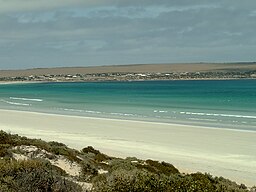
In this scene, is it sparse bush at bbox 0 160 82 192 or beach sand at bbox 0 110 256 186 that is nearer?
sparse bush at bbox 0 160 82 192

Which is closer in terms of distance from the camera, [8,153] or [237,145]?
[8,153]

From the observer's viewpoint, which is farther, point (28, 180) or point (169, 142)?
point (169, 142)

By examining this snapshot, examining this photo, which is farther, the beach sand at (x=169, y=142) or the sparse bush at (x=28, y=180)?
the beach sand at (x=169, y=142)

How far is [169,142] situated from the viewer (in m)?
25.6

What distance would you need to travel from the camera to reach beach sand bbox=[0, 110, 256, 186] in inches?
738

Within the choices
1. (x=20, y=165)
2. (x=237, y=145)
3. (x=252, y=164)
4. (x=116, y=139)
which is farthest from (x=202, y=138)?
(x=20, y=165)

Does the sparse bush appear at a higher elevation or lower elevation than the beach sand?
higher

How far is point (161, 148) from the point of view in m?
23.3

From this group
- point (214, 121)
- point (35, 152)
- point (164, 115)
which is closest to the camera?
point (35, 152)

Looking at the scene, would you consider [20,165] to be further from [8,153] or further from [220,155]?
[220,155]

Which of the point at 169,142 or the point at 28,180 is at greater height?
the point at 28,180

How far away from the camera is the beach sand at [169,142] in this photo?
18.8m

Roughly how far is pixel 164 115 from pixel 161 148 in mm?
18633

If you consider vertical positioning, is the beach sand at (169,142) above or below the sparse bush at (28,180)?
below
